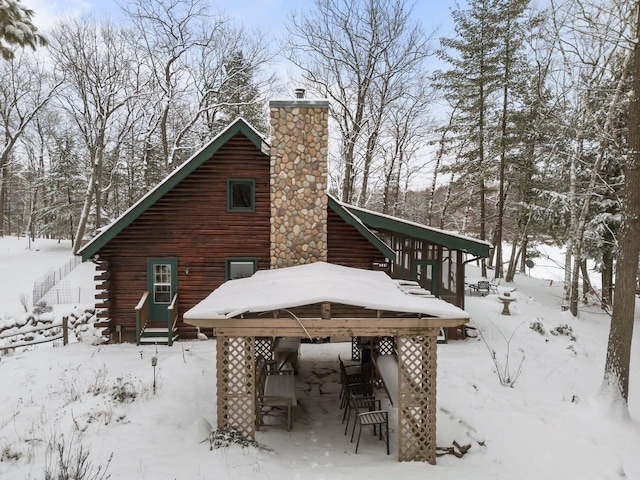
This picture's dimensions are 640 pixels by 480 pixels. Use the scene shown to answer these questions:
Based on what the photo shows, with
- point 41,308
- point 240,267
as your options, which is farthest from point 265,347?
point 41,308

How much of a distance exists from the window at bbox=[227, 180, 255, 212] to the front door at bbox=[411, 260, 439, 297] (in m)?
6.81

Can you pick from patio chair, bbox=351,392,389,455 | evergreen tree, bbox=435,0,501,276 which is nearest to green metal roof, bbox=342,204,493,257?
patio chair, bbox=351,392,389,455

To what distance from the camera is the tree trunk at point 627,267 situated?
8492 millimetres

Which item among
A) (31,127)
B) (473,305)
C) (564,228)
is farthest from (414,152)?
(31,127)

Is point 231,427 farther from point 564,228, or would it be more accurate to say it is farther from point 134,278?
point 564,228

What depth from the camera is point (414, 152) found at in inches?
1158

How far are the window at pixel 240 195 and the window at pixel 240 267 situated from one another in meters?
1.70

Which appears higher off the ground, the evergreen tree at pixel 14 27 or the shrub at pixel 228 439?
the evergreen tree at pixel 14 27

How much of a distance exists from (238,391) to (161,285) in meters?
7.31

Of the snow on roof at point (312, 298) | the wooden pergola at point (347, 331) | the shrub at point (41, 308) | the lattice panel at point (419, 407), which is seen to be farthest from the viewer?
the shrub at point (41, 308)

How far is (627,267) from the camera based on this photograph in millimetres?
8758

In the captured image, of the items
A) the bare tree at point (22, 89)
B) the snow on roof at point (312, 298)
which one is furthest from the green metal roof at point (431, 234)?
the bare tree at point (22, 89)

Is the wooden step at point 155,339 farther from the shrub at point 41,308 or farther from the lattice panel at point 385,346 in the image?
the lattice panel at point 385,346

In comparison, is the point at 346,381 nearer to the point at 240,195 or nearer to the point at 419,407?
the point at 419,407
